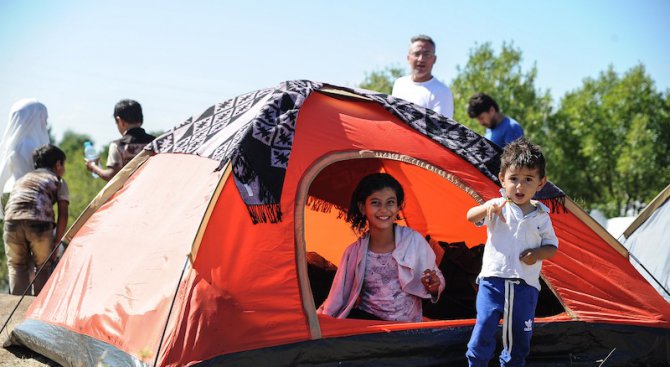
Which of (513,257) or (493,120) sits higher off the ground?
(493,120)

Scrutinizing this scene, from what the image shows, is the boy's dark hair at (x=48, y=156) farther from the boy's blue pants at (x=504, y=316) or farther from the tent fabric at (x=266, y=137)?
the boy's blue pants at (x=504, y=316)

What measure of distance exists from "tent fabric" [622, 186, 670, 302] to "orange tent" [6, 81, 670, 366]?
177cm

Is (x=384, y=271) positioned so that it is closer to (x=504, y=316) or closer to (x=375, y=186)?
(x=375, y=186)

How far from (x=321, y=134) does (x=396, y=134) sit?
477 millimetres

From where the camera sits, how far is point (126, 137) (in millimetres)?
→ 6066

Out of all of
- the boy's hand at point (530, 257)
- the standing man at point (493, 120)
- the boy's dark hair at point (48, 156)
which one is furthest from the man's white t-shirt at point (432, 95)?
the boy's dark hair at point (48, 156)

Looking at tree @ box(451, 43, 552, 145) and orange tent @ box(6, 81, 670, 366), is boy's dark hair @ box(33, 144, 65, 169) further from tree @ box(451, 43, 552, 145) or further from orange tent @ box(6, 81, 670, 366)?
tree @ box(451, 43, 552, 145)

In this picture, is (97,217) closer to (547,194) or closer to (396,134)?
(396,134)

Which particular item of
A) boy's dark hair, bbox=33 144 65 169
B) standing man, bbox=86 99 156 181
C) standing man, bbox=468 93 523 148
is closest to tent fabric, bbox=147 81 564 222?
standing man, bbox=86 99 156 181

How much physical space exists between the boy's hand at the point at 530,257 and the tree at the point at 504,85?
611 inches

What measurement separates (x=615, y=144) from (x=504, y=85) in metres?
3.38

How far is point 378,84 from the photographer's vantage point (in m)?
24.1

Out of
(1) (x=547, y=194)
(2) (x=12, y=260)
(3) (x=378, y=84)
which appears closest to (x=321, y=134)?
(1) (x=547, y=194)

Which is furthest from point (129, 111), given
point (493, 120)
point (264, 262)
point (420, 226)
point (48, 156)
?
point (493, 120)
